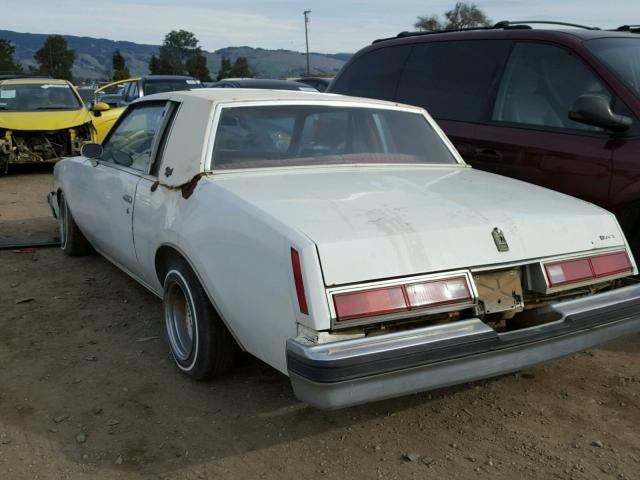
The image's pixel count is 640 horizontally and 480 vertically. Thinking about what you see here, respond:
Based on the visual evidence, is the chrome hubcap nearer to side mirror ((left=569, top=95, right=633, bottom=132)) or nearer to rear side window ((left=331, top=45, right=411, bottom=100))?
side mirror ((left=569, top=95, right=633, bottom=132))

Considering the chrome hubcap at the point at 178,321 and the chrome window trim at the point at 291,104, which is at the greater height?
the chrome window trim at the point at 291,104

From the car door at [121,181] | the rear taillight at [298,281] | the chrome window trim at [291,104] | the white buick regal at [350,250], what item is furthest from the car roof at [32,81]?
the rear taillight at [298,281]

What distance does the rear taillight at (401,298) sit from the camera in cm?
246

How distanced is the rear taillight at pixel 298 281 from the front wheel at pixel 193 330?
791 mm

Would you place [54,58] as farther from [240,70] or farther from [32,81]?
[32,81]

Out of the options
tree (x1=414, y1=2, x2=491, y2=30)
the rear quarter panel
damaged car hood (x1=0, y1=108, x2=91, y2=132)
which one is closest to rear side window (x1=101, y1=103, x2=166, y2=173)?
the rear quarter panel

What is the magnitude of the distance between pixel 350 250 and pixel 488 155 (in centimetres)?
240

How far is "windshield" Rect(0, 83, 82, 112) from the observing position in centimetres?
1069

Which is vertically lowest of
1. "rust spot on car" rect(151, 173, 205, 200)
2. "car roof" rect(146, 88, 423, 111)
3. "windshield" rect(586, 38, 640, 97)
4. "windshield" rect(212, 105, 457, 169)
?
"rust spot on car" rect(151, 173, 205, 200)

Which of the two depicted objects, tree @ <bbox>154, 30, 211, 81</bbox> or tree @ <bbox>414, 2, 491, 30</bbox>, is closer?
tree @ <bbox>414, 2, 491, 30</bbox>

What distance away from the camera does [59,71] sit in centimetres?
6181

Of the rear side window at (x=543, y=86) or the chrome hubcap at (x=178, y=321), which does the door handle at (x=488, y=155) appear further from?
the chrome hubcap at (x=178, y=321)

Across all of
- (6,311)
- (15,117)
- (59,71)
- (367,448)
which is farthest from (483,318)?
(59,71)

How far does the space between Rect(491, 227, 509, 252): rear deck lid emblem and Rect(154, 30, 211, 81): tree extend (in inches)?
2718
